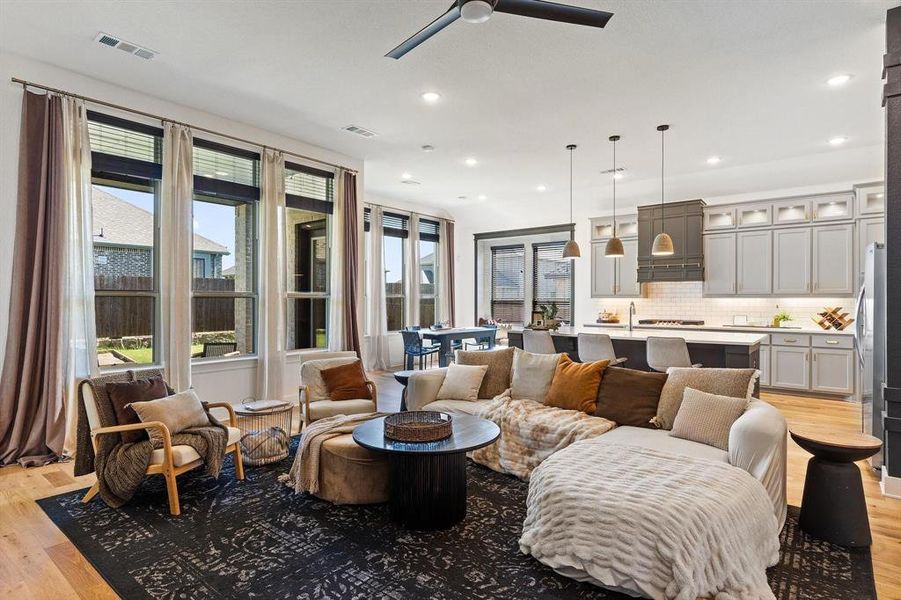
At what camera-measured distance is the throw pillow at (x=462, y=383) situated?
4430mm

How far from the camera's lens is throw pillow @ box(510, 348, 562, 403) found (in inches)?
167

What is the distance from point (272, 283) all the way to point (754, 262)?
6632 millimetres

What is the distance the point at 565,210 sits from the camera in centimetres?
952

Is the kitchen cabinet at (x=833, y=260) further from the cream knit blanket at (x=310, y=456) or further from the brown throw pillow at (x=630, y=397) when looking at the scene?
the cream knit blanket at (x=310, y=456)

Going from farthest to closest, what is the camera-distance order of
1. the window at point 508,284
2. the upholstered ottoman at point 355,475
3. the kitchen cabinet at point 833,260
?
the window at point 508,284 → the kitchen cabinet at point 833,260 → the upholstered ottoman at point 355,475

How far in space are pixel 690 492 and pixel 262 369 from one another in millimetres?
4825

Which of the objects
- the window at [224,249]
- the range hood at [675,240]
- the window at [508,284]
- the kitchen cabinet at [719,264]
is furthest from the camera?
the window at [508,284]

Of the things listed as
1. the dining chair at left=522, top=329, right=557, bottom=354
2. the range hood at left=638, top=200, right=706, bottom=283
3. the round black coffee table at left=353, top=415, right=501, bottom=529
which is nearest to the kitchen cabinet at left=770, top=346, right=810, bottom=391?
the range hood at left=638, top=200, right=706, bottom=283

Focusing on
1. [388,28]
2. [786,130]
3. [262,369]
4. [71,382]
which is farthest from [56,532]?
[786,130]

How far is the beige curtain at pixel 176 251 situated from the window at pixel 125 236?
0.47 ft

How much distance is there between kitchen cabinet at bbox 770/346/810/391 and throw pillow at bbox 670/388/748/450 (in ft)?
14.9

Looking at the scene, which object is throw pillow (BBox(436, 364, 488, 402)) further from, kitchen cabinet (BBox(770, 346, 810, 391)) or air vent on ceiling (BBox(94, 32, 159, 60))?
kitchen cabinet (BBox(770, 346, 810, 391))

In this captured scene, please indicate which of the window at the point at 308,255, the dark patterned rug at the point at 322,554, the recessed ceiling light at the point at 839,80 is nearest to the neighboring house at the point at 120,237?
the window at the point at 308,255

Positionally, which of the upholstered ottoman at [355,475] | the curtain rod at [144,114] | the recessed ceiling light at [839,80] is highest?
the recessed ceiling light at [839,80]
